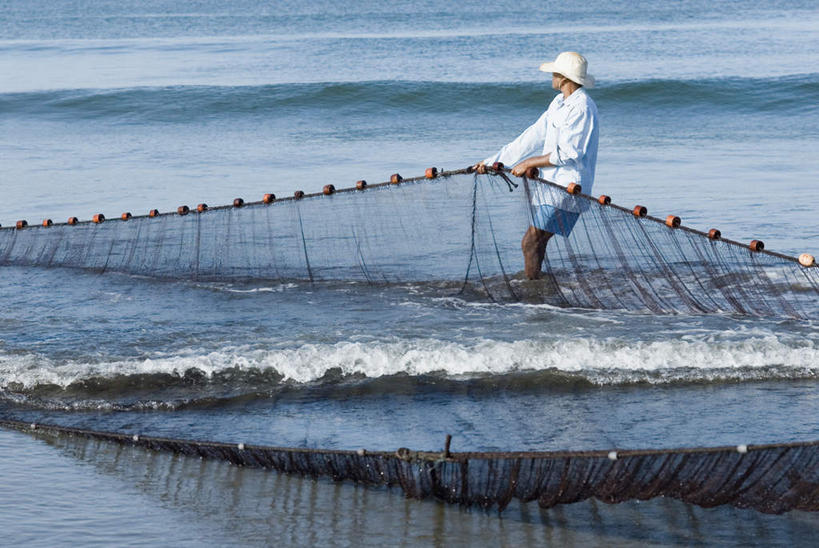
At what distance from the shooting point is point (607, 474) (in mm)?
4012

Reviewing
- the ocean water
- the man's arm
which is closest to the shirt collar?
the man's arm

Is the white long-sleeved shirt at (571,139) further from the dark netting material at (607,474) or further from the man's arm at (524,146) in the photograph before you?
the dark netting material at (607,474)

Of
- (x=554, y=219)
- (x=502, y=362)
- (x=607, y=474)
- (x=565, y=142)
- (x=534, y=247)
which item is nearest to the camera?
(x=607, y=474)

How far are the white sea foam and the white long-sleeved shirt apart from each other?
1162mm

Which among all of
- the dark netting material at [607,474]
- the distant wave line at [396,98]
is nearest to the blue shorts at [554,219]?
the dark netting material at [607,474]

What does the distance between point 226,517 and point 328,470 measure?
1.56ft

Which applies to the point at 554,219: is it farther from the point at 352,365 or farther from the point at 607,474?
the point at 607,474

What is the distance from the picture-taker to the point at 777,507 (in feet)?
13.7

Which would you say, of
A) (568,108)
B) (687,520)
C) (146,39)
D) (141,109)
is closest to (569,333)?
(568,108)

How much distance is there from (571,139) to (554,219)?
551 millimetres

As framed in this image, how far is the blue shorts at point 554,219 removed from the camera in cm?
730

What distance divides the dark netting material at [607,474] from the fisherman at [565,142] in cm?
A: 314

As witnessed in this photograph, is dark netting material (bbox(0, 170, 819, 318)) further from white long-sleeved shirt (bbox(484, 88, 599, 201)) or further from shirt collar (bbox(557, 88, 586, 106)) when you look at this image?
shirt collar (bbox(557, 88, 586, 106))

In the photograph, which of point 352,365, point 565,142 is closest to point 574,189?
point 565,142
